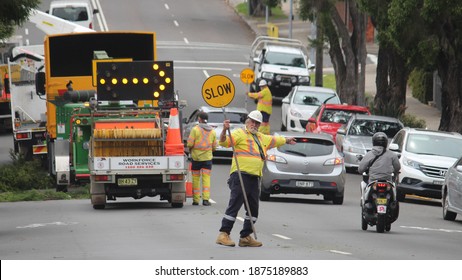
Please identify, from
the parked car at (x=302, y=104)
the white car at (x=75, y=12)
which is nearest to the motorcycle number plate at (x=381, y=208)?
the parked car at (x=302, y=104)

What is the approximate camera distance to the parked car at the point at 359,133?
34.7 m

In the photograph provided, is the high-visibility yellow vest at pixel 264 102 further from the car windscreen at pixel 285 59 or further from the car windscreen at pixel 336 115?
the car windscreen at pixel 285 59

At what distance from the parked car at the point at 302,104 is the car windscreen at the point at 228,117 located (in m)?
3.96

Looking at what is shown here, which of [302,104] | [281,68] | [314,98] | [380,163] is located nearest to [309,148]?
[380,163]

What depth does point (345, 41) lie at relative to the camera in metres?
46.6

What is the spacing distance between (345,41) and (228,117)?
10886 mm

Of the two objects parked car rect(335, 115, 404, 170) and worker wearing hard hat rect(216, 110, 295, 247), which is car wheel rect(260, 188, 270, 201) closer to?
parked car rect(335, 115, 404, 170)

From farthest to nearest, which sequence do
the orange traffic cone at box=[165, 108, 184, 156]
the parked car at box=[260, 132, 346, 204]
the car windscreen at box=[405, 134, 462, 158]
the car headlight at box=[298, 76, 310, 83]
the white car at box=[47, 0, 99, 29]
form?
1. the white car at box=[47, 0, 99, 29]
2. the car headlight at box=[298, 76, 310, 83]
3. the car windscreen at box=[405, 134, 462, 158]
4. the parked car at box=[260, 132, 346, 204]
5. the orange traffic cone at box=[165, 108, 184, 156]

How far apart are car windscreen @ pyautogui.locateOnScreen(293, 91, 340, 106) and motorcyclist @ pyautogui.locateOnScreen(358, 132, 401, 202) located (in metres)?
21.9

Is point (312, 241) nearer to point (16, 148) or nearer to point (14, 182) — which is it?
point (14, 182)

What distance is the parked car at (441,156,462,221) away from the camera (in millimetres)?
23844

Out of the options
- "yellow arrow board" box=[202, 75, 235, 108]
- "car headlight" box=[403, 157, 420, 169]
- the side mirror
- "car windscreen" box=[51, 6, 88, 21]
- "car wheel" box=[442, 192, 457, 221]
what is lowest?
"car wheel" box=[442, 192, 457, 221]

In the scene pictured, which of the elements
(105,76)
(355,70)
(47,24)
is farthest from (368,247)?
(355,70)

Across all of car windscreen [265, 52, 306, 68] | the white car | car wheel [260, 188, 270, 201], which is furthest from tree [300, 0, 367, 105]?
car wheel [260, 188, 270, 201]
